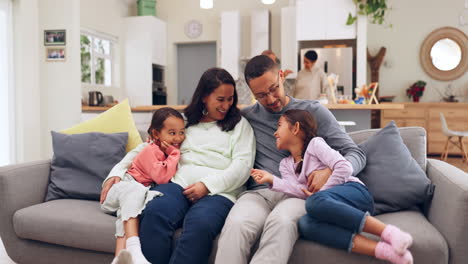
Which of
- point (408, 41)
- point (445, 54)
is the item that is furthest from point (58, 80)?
point (445, 54)

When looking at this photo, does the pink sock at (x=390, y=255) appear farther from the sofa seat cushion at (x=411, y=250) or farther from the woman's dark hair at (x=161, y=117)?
the woman's dark hair at (x=161, y=117)

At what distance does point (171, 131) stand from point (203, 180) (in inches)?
14.1

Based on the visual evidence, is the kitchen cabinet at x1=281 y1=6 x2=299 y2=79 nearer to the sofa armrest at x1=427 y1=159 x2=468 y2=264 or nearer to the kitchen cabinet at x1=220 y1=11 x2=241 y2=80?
the kitchen cabinet at x1=220 y1=11 x2=241 y2=80

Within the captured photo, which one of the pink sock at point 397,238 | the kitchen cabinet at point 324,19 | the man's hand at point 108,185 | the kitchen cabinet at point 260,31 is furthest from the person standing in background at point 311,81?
the pink sock at point 397,238

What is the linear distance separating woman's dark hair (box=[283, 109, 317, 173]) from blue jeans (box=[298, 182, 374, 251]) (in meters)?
0.31

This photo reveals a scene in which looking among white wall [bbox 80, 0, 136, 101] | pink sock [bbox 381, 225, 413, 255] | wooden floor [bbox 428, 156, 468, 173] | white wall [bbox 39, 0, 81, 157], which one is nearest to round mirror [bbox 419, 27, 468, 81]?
wooden floor [bbox 428, 156, 468, 173]

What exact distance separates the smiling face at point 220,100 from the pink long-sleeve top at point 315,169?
45 centimetres

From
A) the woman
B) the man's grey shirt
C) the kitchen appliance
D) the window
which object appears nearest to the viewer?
the woman

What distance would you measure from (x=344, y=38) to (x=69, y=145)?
15.9 feet

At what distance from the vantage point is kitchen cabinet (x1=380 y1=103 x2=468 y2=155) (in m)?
7.21

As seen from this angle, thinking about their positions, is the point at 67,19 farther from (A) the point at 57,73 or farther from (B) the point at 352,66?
(B) the point at 352,66

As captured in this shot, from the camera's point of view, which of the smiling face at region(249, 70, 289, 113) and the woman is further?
the smiling face at region(249, 70, 289, 113)

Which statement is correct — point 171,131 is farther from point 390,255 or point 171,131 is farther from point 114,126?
point 390,255

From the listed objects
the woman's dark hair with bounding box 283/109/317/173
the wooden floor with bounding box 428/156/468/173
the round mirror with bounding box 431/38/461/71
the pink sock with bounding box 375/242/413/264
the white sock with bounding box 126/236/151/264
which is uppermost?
the round mirror with bounding box 431/38/461/71
